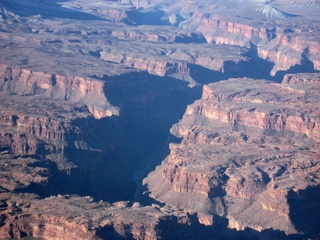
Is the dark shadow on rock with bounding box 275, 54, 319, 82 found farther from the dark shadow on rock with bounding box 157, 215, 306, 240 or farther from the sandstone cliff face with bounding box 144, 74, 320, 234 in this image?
the dark shadow on rock with bounding box 157, 215, 306, 240

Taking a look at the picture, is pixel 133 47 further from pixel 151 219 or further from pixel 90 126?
pixel 151 219

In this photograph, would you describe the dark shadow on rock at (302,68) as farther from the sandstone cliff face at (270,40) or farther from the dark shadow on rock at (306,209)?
the dark shadow on rock at (306,209)

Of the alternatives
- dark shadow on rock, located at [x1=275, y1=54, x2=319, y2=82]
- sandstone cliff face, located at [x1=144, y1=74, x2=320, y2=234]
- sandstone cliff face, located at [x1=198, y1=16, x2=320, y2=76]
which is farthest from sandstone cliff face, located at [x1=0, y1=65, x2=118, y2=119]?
sandstone cliff face, located at [x1=198, y1=16, x2=320, y2=76]

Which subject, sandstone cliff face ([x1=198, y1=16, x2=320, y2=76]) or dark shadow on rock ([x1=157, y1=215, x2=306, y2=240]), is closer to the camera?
dark shadow on rock ([x1=157, y1=215, x2=306, y2=240])

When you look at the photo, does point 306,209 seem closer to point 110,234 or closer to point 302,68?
point 110,234

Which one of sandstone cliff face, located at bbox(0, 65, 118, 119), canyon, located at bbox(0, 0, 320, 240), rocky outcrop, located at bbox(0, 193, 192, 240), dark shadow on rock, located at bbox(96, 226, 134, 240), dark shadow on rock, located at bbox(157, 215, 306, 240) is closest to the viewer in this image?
dark shadow on rock, located at bbox(96, 226, 134, 240)

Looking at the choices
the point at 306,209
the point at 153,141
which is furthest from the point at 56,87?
the point at 306,209
